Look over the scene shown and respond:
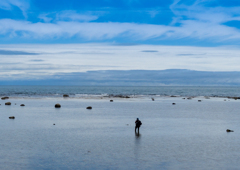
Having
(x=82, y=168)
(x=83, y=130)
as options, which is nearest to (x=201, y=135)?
(x=83, y=130)

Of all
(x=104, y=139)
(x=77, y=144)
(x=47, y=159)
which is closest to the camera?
(x=47, y=159)

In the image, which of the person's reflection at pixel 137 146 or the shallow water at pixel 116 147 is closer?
the shallow water at pixel 116 147

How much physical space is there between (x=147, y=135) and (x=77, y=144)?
8.11 metres

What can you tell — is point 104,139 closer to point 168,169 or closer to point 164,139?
point 164,139

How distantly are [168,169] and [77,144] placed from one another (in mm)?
9515

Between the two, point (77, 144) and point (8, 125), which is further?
point (8, 125)

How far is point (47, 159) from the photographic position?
20047mm

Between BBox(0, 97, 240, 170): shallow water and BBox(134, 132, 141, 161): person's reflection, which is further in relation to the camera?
BBox(134, 132, 141, 161): person's reflection

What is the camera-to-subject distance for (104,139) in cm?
2719

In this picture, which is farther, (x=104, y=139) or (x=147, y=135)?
(x=147, y=135)

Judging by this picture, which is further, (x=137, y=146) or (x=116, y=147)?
(x=137, y=146)

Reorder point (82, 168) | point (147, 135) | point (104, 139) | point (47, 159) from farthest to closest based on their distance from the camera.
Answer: point (147, 135)
point (104, 139)
point (47, 159)
point (82, 168)

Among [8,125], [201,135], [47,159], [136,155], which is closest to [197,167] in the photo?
[136,155]

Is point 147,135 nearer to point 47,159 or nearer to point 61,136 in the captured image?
point 61,136
